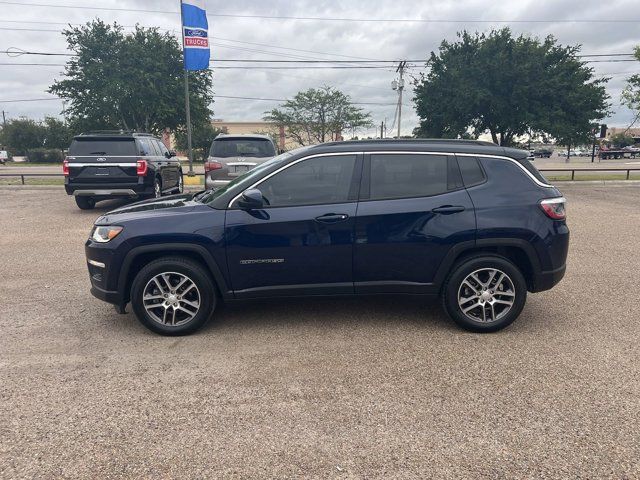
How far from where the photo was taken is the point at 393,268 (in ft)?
13.7

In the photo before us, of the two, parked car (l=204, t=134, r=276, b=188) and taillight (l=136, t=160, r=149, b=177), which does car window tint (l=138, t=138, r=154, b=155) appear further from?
parked car (l=204, t=134, r=276, b=188)

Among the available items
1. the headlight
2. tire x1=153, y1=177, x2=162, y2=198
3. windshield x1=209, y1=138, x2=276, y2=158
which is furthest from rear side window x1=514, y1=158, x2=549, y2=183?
tire x1=153, y1=177, x2=162, y2=198

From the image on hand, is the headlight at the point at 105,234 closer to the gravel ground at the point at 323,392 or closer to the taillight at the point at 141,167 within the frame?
the gravel ground at the point at 323,392

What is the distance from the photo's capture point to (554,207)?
418cm

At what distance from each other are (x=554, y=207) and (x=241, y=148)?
7.53 m

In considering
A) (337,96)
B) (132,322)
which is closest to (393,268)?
(132,322)

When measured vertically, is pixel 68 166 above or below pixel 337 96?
below

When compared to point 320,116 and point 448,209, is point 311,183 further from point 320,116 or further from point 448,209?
point 320,116

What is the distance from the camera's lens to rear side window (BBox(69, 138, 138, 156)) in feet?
34.4

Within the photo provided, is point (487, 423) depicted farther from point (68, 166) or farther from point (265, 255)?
point (68, 166)

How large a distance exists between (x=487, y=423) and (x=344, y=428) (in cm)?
90

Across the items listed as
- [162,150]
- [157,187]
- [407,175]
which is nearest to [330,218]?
[407,175]

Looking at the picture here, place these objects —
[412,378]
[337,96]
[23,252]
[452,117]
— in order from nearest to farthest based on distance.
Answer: [412,378] < [23,252] < [452,117] < [337,96]

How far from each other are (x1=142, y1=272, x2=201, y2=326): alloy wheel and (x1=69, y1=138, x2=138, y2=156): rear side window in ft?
24.3
